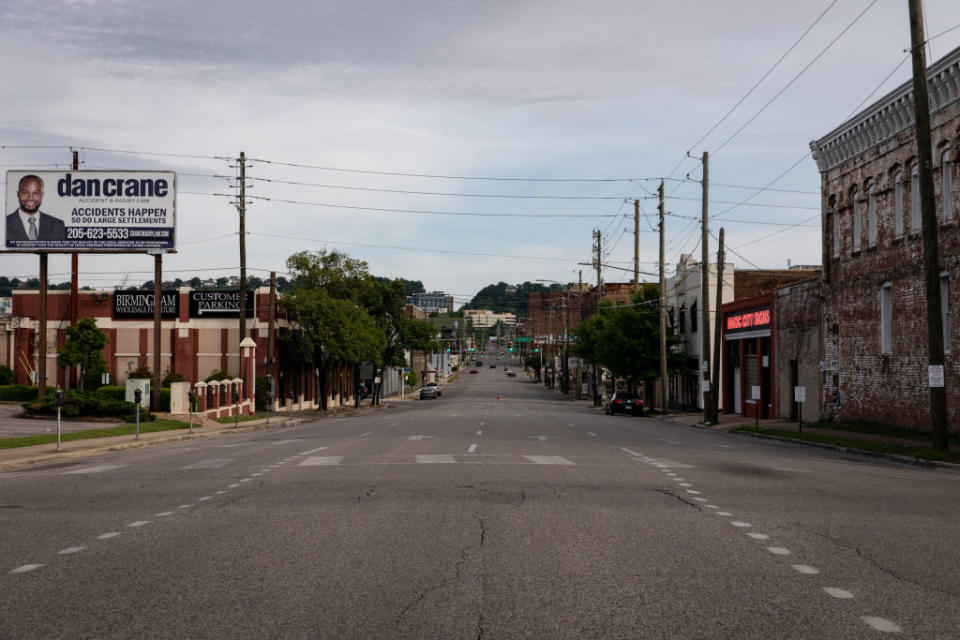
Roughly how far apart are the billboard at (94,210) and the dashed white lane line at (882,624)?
39.8 m

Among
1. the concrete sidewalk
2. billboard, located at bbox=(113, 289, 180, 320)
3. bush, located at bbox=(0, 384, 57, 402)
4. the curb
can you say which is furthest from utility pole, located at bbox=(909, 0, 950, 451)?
billboard, located at bbox=(113, 289, 180, 320)

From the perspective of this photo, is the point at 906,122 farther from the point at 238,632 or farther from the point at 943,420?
the point at 238,632

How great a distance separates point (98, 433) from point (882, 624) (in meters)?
28.0

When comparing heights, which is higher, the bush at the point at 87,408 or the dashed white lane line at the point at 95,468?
the bush at the point at 87,408

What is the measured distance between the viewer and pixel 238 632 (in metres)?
6.27

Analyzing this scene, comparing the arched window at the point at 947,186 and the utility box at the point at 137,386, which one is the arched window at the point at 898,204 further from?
the utility box at the point at 137,386

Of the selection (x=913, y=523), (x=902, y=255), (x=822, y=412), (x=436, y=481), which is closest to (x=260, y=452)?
(x=436, y=481)

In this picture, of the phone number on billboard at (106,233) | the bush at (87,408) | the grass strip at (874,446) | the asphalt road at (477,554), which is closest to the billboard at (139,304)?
the phone number on billboard at (106,233)

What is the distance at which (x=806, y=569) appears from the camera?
837 cm

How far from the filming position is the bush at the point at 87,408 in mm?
36250

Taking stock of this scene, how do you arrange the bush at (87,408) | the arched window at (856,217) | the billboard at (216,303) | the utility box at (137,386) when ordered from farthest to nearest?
the billboard at (216,303)
the utility box at (137,386)
the arched window at (856,217)
the bush at (87,408)

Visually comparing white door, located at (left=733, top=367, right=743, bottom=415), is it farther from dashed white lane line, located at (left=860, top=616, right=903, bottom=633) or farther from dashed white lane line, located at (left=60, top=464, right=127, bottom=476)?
dashed white lane line, located at (left=860, top=616, right=903, bottom=633)

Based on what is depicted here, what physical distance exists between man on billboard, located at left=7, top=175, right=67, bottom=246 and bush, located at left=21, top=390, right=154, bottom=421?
874cm

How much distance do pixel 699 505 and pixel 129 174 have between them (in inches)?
1445
